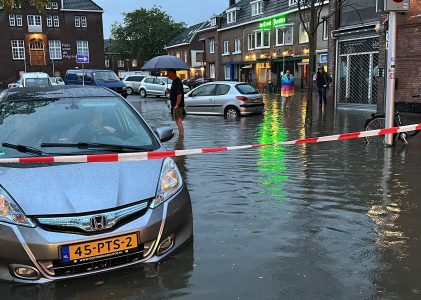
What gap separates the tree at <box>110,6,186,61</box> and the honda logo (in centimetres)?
7547

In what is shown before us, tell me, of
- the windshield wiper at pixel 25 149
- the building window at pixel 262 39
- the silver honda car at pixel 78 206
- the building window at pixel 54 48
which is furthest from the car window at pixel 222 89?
the building window at pixel 54 48

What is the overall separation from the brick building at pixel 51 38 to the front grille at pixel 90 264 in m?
62.1

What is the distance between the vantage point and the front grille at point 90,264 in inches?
134

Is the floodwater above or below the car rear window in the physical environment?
below

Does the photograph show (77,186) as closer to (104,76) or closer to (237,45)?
(104,76)

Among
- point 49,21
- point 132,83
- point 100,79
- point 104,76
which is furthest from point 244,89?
point 49,21

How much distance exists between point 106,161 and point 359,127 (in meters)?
11.0

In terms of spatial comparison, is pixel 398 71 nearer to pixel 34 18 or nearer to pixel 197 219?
pixel 197 219

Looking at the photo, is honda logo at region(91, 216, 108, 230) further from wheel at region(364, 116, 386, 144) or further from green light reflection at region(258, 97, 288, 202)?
wheel at region(364, 116, 386, 144)

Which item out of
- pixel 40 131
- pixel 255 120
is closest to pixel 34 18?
pixel 255 120

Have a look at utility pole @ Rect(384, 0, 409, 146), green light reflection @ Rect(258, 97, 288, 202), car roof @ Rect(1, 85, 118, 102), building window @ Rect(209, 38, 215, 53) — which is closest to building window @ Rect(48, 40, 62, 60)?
building window @ Rect(209, 38, 215, 53)

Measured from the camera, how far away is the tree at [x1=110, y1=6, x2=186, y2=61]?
76.6m

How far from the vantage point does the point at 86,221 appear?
3402 millimetres

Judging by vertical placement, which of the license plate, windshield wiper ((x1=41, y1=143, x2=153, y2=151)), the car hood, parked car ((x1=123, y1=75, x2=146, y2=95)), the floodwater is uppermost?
parked car ((x1=123, y1=75, x2=146, y2=95))
